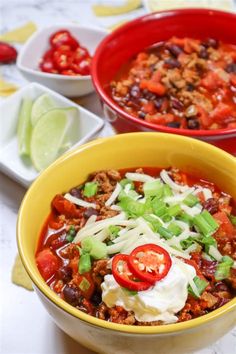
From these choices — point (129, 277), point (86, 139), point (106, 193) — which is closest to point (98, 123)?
point (86, 139)

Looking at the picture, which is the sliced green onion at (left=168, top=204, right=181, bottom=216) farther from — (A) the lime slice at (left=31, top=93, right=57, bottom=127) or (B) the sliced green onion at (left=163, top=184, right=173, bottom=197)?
(A) the lime slice at (left=31, top=93, right=57, bottom=127)

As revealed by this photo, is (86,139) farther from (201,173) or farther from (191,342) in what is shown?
(191,342)

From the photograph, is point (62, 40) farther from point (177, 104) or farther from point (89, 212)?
point (89, 212)

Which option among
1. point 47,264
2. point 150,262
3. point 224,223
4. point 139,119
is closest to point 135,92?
point 139,119

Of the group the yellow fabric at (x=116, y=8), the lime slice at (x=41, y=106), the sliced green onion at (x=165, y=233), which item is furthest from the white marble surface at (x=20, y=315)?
the yellow fabric at (x=116, y=8)

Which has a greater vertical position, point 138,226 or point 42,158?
point 138,226

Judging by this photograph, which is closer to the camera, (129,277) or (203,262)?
(129,277)

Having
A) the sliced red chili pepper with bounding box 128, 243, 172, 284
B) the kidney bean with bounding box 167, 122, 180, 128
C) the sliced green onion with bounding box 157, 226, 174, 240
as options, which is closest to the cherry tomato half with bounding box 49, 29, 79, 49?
the kidney bean with bounding box 167, 122, 180, 128
